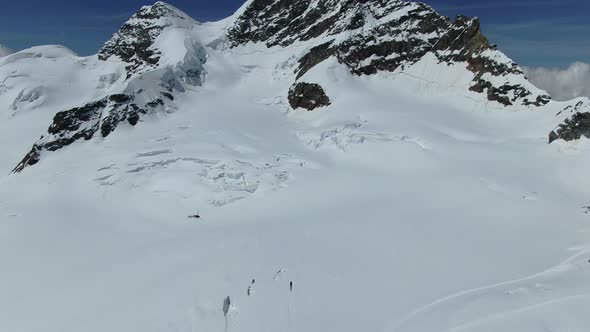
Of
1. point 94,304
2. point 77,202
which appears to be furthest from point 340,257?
point 77,202

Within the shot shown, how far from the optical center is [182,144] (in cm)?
4806

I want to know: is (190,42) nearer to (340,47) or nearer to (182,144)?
(340,47)

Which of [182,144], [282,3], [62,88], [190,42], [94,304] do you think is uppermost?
[282,3]

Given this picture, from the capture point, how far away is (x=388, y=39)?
71.1 meters

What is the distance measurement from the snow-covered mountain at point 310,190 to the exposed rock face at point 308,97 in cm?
39

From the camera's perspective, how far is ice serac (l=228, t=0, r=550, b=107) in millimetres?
57750

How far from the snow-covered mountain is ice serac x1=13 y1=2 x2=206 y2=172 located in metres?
0.35

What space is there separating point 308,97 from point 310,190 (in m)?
26.2

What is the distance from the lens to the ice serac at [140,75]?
54.9 meters

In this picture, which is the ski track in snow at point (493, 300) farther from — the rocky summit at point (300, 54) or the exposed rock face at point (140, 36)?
the exposed rock face at point (140, 36)

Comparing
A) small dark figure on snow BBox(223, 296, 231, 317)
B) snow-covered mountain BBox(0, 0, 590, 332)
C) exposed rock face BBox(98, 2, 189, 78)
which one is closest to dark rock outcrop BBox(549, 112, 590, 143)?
snow-covered mountain BBox(0, 0, 590, 332)

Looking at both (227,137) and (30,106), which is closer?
(227,137)

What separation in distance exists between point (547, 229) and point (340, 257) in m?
13.5

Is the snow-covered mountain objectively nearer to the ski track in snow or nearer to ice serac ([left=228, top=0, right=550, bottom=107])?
the ski track in snow
